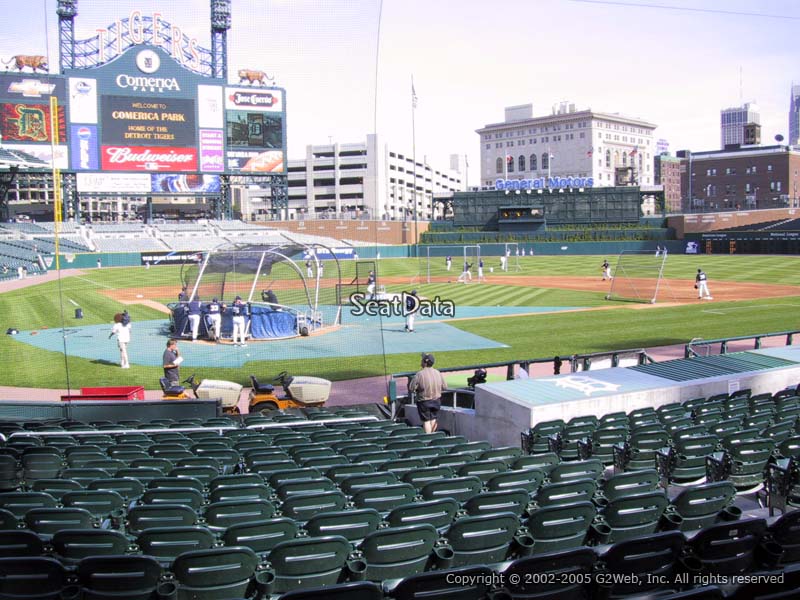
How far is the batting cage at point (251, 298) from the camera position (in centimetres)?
2209

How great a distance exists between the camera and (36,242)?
57812 mm

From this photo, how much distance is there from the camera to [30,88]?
54.6 meters

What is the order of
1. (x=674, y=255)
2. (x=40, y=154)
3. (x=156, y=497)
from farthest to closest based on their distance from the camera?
(x=674, y=255) < (x=40, y=154) < (x=156, y=497)

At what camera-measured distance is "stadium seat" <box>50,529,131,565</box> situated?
4602mm

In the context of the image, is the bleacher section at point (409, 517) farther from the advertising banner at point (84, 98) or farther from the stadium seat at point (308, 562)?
the advertising banner at point (84, 98)

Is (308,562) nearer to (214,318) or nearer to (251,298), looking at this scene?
(214,318)

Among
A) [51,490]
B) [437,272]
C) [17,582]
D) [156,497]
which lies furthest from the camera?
[437,272]

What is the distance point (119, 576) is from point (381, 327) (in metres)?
10.2

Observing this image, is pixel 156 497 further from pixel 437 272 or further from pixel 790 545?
pixel 437 272

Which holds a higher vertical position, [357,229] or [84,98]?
[84,98]

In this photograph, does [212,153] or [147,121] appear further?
[212,153]

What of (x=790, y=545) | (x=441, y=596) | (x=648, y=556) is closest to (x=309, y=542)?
Answer: (x=441, y=596)

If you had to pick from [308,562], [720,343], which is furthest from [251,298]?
[308,562]

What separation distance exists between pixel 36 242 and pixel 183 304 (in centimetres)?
4320
